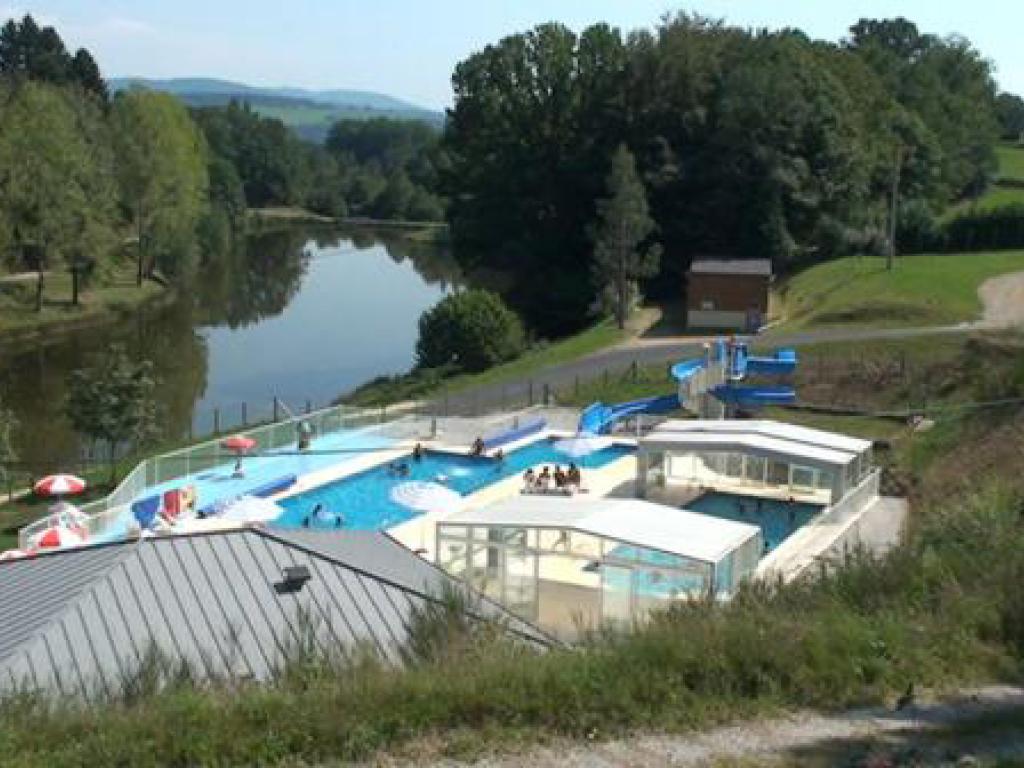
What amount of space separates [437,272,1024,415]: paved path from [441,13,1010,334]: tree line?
8.55 meters

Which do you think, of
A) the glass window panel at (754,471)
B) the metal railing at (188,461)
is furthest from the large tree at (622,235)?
the glass window panel at (754,471)

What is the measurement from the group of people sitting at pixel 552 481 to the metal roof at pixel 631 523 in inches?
232

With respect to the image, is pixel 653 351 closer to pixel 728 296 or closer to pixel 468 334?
pixel 728 296

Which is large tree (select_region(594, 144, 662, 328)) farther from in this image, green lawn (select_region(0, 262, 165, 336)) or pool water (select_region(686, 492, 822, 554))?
green lawn (select_region(0, 262, 165, 336))

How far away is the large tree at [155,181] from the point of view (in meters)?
75.9

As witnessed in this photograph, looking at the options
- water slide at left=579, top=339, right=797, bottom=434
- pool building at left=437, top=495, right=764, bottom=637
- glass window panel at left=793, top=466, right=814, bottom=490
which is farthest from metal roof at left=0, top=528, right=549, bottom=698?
water slide at left=579, top=339, right=797, bottom=434

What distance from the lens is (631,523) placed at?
21188 mm

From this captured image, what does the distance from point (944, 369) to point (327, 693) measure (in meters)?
33.5

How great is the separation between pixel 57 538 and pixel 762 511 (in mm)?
14834

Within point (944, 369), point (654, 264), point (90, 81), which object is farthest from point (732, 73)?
point (90, 81)

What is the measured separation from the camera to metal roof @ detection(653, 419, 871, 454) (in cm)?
2934

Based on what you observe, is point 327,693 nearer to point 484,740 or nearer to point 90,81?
point 484,740

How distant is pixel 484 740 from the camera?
7.46 meters

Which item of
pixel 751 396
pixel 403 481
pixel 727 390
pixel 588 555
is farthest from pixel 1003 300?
pixel 588 555
